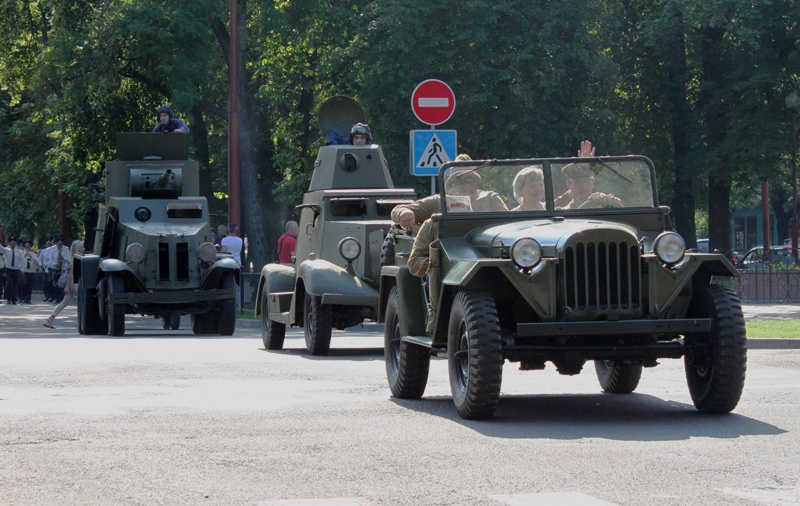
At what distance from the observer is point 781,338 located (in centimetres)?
1847

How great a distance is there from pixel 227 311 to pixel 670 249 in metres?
13.0

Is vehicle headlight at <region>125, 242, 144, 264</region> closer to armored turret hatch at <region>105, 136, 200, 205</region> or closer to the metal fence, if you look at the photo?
armored turret hatch at <region>105, 136, 200, 205</region>

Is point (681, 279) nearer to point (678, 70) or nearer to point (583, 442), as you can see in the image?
point (583, 442)

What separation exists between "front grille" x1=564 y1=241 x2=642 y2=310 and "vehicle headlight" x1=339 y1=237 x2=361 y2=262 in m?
7.55

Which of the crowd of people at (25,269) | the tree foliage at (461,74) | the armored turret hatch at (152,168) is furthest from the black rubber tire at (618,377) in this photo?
the crowd of people at (25,269)

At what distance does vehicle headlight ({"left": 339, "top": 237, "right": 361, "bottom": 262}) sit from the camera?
56.3 feet

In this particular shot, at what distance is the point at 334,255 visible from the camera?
58.2 ft

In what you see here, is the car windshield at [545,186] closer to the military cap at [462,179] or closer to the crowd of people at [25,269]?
the military cap at [462,179]

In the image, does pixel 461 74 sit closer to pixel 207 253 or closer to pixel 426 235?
pixel 207 253

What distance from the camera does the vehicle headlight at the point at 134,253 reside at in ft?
70.4

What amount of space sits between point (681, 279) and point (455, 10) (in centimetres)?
2592

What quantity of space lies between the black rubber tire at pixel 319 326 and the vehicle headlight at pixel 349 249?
2.18ft

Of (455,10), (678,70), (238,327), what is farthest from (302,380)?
(678,70)

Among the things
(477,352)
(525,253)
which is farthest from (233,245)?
(477,352)
